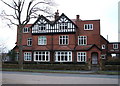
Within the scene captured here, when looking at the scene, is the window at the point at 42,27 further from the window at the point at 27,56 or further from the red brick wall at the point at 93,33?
the red brick wall at the point at 93,33

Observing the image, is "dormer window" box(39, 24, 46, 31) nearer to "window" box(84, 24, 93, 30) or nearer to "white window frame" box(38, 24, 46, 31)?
"white window frame" box(38, 24, 46, 31)

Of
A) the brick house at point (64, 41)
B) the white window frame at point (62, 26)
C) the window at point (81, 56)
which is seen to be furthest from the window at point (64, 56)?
the white window frame at point (62, 26)

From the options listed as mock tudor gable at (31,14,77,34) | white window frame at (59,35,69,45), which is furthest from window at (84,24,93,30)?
white window frame at (59,35,69,45)

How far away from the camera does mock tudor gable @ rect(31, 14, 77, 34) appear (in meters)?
43.1

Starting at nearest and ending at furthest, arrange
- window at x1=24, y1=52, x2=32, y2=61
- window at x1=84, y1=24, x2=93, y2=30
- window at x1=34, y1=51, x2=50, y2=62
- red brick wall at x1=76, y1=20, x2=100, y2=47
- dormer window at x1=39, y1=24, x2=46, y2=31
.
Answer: red brick wall at x1=76, y1=20, x2=100, y2=47, window at x1=84, y1=24, x2=93, y2=30, window at x1=34, y1=51, x2=50, y2=62, dormer window at x1=39, y1=24, x2=46, y2=31, window at x1=24, y1=52, x2=32, y2=61

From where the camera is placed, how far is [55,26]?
4425 cm

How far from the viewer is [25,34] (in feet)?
158

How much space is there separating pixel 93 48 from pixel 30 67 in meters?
13.0

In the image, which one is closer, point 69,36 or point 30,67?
point 30,67

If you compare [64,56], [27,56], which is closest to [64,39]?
[64,56]

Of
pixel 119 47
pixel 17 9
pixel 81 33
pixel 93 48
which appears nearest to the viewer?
pixel 17 9

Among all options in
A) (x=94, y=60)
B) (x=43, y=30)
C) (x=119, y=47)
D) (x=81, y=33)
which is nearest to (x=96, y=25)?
(x=81, y=33)

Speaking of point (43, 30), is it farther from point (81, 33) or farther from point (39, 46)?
point (81, 33)

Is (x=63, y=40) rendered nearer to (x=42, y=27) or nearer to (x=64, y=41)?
(x=64, y=41)
